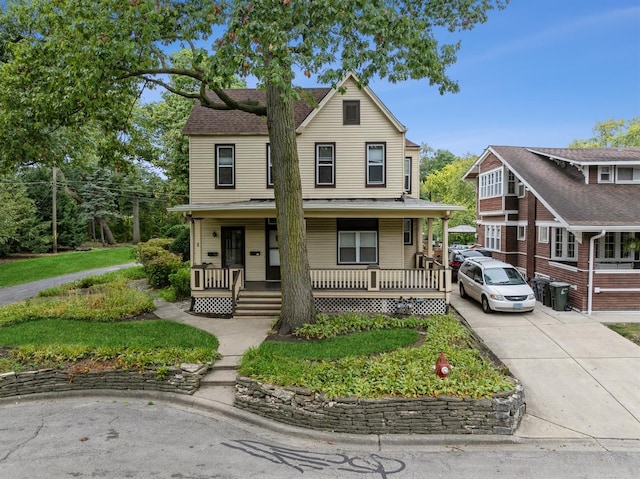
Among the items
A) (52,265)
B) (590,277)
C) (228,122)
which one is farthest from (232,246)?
(52,265)

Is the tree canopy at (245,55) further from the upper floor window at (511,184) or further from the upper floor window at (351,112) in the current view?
the upper floor window at (511,184)

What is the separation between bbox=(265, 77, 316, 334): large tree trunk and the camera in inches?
398

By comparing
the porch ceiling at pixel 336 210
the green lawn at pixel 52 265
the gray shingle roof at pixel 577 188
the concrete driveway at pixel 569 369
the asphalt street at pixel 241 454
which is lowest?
the asphalt street at pixel 241 454

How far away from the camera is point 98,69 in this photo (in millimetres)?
9680

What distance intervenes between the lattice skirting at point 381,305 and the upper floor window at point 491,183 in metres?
11.4

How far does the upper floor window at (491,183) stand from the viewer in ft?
71.1

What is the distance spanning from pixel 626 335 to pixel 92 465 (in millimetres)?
12833

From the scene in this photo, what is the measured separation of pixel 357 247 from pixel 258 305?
4.44 m

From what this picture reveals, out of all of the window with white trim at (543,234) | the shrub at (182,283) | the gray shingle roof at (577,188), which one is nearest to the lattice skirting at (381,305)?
the shrub at (182,283)

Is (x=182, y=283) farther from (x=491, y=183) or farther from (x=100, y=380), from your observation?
(x=491, y=183)

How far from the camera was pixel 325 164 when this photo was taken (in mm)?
15273

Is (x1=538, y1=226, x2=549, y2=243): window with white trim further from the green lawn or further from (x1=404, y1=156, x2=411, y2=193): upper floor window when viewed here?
the green lawn

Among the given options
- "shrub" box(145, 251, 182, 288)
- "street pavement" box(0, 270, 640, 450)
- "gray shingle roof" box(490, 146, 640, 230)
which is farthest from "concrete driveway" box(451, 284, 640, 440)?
"shrub" box(145, 251, 182, 288)

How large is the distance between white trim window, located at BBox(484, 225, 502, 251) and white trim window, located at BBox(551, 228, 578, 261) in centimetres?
448
